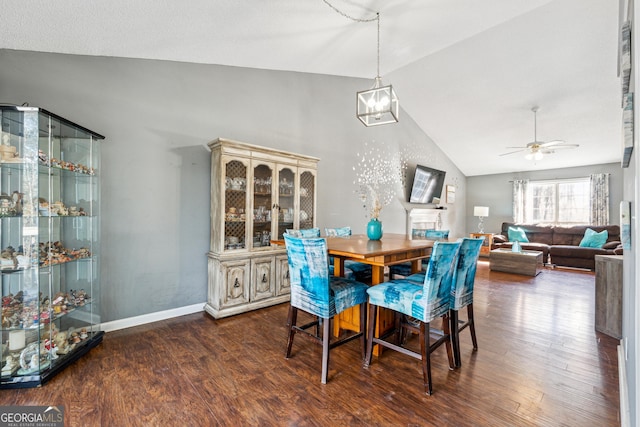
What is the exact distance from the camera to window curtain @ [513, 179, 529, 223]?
303 inches

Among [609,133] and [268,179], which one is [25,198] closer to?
[268,179]

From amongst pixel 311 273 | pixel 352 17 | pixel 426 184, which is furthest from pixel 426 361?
pixel 426 184

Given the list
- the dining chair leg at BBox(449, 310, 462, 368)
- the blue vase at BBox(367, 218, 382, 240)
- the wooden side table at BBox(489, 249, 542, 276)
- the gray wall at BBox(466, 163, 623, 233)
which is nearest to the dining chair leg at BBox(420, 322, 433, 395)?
the dining chair leg at BBox(449, 310, 462, 368)

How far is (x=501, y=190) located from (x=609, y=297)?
6.00 meters

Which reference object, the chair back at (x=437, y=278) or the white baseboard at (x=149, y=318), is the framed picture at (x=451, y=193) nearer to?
the chair back at (x=437, y=278)

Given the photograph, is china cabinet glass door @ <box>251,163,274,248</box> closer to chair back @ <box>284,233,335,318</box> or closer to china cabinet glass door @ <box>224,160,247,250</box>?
china cabinet glass door @ <box>224,160,247,250</box>

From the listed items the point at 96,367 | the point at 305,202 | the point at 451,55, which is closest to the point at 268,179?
the point at 305,202

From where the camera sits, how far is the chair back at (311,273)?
1914 millimetres

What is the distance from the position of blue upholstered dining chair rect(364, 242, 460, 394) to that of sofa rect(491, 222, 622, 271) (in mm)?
5455

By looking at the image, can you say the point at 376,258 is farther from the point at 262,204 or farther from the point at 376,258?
the point at 262,204

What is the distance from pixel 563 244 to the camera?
664 centimetres

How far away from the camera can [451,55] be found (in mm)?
4234

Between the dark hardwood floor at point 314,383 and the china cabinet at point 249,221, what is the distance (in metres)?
0.45

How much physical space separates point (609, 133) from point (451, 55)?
3.74 m
